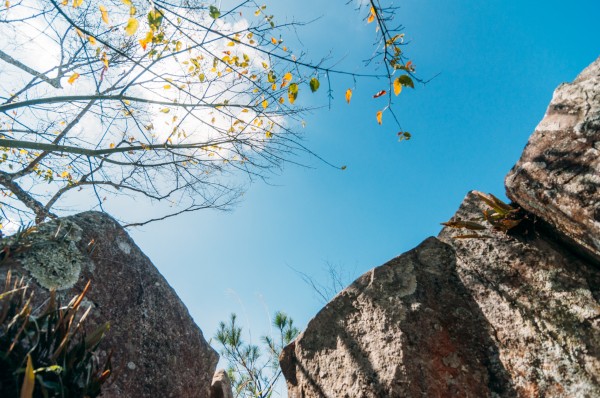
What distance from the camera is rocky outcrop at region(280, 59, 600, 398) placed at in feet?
6.61

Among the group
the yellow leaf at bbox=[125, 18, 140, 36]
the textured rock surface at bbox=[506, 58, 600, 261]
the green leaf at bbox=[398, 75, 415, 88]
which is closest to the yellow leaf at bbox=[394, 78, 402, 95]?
the green leaf at bbox=[398, 75, 415, 88]

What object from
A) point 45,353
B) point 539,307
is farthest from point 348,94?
point 45,353

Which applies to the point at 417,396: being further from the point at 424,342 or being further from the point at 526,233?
the point at 526,233

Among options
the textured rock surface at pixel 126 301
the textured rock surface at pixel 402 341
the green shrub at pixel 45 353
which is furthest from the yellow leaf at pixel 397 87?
the textured rock surface at pixel 126 301

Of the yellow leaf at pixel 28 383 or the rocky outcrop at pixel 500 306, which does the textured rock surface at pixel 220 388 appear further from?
the yellow leaf at pixel 28 383

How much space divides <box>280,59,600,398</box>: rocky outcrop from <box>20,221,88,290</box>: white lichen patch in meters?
1.67

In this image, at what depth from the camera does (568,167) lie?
2.07 m

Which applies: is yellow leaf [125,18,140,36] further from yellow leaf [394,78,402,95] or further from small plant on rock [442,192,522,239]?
small plant on rock [442,192,522,239]

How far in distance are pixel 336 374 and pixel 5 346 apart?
1.79m

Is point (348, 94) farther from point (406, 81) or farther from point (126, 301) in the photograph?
point (126, 301)

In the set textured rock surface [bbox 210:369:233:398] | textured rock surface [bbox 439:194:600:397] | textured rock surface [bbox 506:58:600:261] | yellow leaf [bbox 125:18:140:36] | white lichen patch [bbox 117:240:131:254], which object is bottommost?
textured rock surface [bbox 439:194:600:397]

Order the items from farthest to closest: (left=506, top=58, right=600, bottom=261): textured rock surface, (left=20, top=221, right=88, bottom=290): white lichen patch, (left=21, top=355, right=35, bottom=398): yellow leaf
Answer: (left=20, top=221, right=88, bottom=290): white lichen patch < (left=506, top=58, right=600, bottom=261): textured rock surface < (left=21, top=355, right=35, bottom=398): yellow leaf

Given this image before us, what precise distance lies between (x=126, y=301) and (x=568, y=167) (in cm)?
298

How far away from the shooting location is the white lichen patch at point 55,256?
8.31 feet
